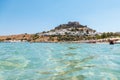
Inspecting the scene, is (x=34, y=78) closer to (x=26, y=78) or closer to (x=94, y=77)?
(x=26, y=78)

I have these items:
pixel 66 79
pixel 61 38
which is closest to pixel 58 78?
pixel 66 79

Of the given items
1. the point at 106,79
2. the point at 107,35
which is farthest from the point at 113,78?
the point at 107,35

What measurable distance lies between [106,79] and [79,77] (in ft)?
3.75

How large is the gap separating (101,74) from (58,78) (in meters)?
2.17

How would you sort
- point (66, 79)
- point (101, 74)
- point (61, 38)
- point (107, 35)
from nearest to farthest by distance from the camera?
point (66, 79), point (101, 74), point (107, 35), point (61, 38)

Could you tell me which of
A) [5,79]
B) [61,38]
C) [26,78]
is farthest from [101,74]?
[61,38]

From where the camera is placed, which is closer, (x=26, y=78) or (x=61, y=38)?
(x=26, y=78)

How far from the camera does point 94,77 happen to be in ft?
32.7

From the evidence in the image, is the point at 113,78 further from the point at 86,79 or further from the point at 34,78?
the point at 34,78

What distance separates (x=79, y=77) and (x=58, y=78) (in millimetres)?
940

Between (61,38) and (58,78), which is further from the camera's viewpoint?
(61,38)

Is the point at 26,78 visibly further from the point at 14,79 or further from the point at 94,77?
the point at 94,77

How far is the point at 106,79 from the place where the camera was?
961cm

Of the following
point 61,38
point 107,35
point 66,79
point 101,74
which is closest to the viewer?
point 66,79
